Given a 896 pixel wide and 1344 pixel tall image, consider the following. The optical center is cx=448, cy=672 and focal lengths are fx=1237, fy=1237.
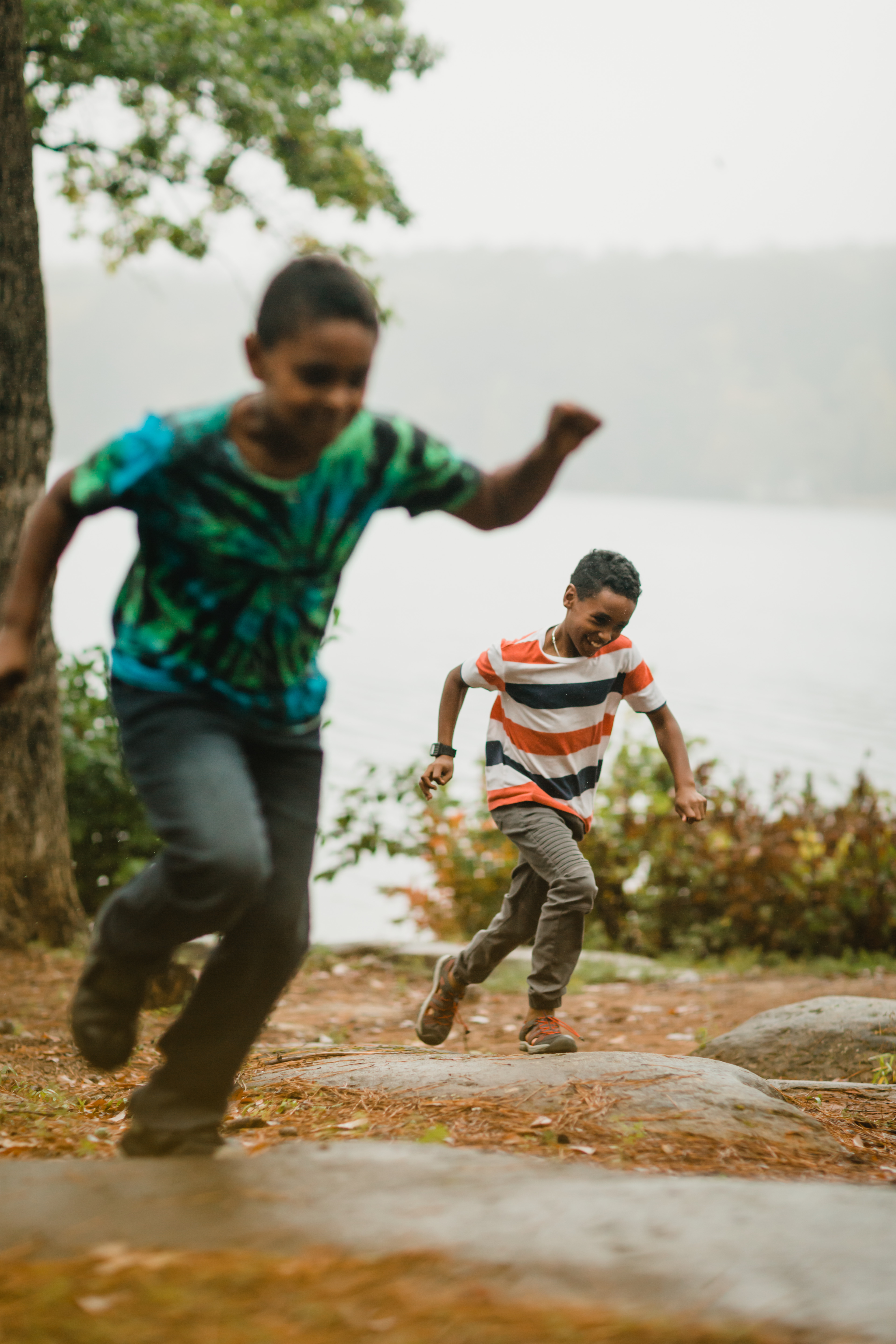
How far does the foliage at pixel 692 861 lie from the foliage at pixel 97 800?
52.9 inches

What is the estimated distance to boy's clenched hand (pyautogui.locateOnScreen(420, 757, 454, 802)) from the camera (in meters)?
4.30

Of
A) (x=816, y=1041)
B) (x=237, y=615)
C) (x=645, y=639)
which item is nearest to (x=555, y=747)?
(x=816, y=1041)

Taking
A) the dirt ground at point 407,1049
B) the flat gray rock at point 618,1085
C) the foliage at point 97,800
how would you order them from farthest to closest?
1. the foliage at point 97,800
2. the flat gray rock at point 618,1085
3. the dirt ground at point 407,1049

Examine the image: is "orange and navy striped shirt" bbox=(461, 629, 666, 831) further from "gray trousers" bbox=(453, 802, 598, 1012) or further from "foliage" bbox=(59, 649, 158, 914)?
"foliage" bbox=(59, 649, 158, 914)

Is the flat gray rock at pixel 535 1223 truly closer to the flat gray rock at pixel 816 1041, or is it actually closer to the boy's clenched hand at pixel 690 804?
the boy's clenched hand at pixel 690 804

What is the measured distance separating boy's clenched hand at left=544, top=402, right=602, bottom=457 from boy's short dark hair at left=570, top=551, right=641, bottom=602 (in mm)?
1667

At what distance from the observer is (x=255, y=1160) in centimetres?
270

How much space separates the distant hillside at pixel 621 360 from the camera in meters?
89.6

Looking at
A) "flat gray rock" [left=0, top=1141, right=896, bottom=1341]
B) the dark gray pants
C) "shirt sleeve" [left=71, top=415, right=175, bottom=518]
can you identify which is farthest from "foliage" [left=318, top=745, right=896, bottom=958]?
"shirt sleeve" [left=71, top=415, right=175, bottom=518]

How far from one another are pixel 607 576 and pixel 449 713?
811mm

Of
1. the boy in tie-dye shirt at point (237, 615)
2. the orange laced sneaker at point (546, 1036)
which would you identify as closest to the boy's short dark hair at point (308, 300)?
the boy in tie-dye shirt at point (237, 615)

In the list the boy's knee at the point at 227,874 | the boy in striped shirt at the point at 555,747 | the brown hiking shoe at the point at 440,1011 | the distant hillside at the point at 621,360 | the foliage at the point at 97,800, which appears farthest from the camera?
the distant hillside at the point at 621,360

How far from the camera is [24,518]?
21.0 feet

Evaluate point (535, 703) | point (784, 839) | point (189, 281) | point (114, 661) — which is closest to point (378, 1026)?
point (535, 703)
